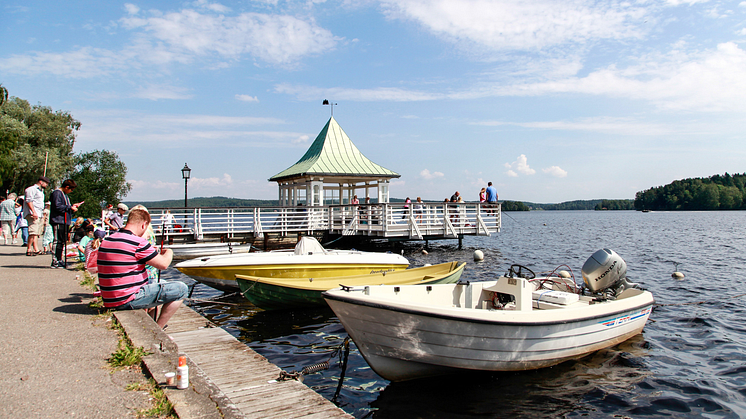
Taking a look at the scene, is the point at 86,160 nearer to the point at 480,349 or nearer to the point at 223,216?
the point at 223,216

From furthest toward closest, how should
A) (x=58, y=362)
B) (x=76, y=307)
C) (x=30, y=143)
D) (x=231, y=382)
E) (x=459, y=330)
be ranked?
(x=30, y=143) → (x=76, y=307) → (x=459, y=330) → (x=231, y=382) → (x=58, y=362)

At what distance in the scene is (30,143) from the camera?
4369 centimetres

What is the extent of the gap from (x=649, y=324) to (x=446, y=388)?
21.3ft

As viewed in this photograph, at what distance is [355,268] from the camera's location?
471 inches

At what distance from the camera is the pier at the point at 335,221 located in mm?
21359

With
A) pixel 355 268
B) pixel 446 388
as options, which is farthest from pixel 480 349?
pixel 355 268

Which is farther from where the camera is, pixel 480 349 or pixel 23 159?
pixel 23 159

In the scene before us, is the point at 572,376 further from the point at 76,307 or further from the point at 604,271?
the point at 76,307

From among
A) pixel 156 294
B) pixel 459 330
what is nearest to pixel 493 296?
pixel 459 330

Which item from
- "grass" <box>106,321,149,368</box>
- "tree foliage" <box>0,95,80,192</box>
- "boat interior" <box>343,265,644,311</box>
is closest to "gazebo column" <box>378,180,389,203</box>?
"boat interior" <box>343,265,644,311</box>

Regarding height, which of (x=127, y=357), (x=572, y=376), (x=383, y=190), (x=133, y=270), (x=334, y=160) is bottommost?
(x=572, y=376)

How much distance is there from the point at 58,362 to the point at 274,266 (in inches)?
259

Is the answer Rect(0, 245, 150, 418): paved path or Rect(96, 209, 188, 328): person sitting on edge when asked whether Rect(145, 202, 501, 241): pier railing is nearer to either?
Rect(0, 245, 150, 418): paved path

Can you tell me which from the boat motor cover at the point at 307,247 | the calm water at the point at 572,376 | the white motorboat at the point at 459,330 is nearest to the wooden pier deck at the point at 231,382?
the calm water at the point at 572,376
